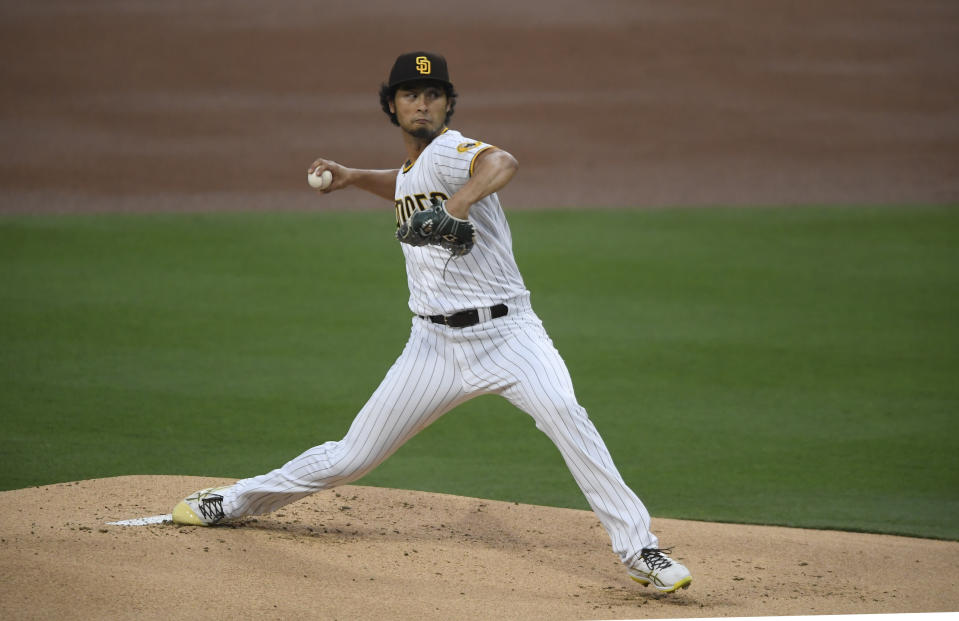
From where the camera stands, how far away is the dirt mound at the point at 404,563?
3287mm

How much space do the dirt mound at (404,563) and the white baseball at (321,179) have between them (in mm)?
1244

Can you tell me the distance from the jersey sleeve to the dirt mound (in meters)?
1.29

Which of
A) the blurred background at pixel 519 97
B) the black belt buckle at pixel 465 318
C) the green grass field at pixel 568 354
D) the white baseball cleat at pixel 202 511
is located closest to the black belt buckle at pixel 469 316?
the black belt buckle at pixel 465 318

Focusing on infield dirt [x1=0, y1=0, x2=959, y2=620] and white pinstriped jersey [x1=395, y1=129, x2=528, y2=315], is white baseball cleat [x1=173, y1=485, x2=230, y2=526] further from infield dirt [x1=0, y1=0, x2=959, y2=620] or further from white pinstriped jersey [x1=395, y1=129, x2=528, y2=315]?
infield dirt [x1=0, y1=0, x2=959, y2=620]

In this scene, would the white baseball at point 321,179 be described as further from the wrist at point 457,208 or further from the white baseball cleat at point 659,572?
the white baseball cleat at point 659,572

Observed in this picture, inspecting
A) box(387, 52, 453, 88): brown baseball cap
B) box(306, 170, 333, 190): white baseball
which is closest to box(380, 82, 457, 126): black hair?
box(387, 52, 453, 88): brown baseball cap

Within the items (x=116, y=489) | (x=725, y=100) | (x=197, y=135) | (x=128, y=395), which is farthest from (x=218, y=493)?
(x=725, y=100)

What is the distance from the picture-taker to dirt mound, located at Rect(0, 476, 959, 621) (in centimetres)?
329

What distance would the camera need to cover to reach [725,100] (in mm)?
15375

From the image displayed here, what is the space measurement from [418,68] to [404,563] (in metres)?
1.65

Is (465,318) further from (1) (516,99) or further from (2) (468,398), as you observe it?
(1) (516,99)

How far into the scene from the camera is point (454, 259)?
3.72m

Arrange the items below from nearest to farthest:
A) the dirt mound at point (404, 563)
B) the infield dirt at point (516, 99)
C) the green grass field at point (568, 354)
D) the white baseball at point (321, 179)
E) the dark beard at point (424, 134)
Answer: the dirt mound at point (404, 563) < the dark beard at point (424, 134) < the white baseball at point (321, 179) < the green grass field at point (568, 354) < the infield dirt at point (516, 99)

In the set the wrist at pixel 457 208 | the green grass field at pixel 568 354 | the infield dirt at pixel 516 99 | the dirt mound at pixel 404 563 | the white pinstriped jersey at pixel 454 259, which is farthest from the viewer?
the infield dirt at pixel 516 99
